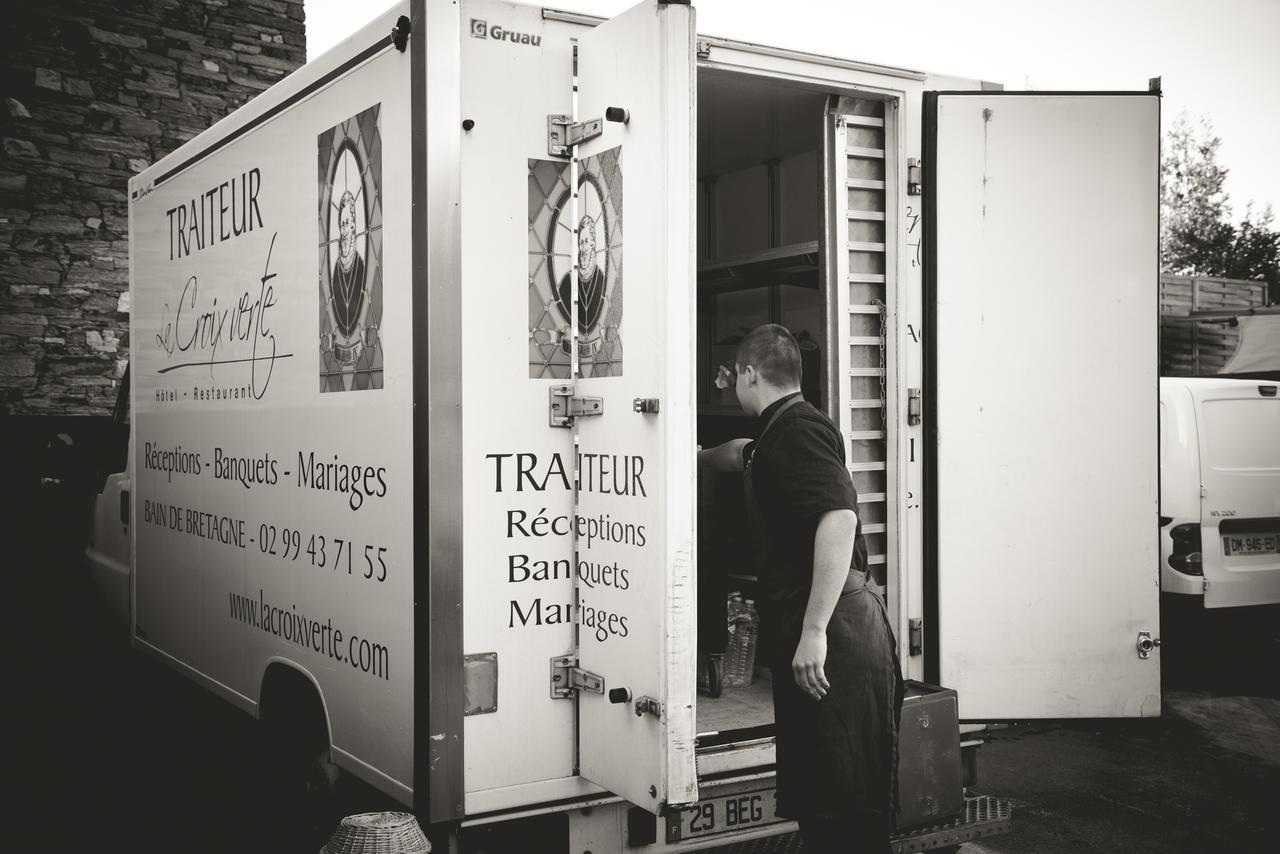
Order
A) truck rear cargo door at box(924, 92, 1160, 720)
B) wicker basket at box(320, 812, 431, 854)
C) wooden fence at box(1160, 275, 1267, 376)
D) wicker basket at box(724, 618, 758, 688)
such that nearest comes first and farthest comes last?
wicker basket at box(320, 812, 431, 854) → truck rear cargo door at box(924, 92, 1160, 720) → wicker basket at box(724, 618, 758, 688) → wooden fence at box(1160, 275, 1267, 376)

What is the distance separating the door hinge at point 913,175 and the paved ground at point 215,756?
7.14ft

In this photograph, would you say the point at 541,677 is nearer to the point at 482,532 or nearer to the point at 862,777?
the point at 482,532

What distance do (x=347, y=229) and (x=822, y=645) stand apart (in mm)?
2073

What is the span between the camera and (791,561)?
11.4 feet

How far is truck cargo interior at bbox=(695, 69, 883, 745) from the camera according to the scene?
4.75m

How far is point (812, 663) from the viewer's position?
10.9ft

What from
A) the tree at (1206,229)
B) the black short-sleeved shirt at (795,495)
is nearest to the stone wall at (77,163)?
the black short-sleeved shirt at (795,495)

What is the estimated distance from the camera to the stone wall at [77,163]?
10.2 metres

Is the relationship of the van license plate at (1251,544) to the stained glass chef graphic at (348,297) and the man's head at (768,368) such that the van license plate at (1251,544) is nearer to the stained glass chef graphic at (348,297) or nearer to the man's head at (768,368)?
the man's head at (768,368)

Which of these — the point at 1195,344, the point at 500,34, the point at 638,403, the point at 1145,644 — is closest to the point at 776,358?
the point at 638,403

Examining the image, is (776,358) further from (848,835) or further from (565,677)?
(848,835)

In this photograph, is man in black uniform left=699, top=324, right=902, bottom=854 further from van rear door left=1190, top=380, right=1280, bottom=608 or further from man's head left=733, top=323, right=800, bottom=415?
van rear door left=1190, top=380, right=1280, bottom=608

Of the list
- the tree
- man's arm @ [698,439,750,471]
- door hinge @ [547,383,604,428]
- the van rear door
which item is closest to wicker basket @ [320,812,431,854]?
door hinge @ [547,383,604,428]

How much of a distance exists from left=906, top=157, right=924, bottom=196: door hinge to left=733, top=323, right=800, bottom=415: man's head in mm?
1084
